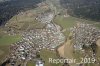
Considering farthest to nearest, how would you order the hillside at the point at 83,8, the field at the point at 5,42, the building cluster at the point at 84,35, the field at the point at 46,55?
the hillside at the point at 83,8, the building cluster at the point at 84,35, the field at the point at 5,42, the field at the point at 46,55

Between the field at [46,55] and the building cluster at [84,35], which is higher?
the building cluster at [84,35]

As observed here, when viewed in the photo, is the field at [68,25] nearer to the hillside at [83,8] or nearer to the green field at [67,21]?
the green field at [67,21]

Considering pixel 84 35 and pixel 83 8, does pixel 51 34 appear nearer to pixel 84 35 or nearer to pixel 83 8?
pixel 84 35

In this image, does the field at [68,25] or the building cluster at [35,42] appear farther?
the building cluster at [35,42]

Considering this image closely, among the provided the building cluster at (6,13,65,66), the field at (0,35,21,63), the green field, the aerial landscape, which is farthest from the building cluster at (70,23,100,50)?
the field at (0,35,21,63)

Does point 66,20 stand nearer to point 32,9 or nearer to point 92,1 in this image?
point 32,9

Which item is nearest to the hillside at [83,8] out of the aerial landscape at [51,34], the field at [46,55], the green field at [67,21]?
the aerial landscape at [51,34]
